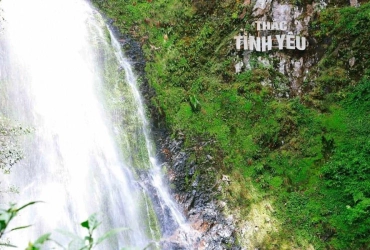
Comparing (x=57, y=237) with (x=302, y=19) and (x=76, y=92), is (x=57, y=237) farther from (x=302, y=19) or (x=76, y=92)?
(x=302, y=19)

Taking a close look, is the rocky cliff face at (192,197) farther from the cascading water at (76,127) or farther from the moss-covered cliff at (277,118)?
the cascading water at (76,127)

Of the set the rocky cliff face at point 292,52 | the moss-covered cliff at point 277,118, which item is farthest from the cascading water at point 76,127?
the rocky cliff face at point 292,52

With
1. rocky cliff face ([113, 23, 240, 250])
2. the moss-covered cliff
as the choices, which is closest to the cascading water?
rocky cliff face ([113, 23, 240, 250])

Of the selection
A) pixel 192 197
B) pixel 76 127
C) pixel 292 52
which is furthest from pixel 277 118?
pixel 76 127

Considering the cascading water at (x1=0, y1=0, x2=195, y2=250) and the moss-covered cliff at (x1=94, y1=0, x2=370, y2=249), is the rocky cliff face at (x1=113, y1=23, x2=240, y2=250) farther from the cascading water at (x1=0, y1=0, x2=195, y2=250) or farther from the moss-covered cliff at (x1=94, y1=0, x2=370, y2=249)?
the cascading water at (x1=0, y1=0, x2=195, y2=250)

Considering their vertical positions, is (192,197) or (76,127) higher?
(76,127)

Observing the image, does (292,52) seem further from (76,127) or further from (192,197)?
(76,127)

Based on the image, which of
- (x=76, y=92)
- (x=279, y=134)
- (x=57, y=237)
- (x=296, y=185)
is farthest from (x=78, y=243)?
(x=76, y=92)
